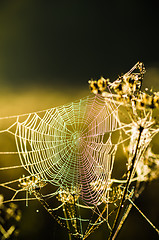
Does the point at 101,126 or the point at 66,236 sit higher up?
the point at 101,126

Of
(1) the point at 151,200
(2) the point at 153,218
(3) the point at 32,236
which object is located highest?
(1) the point at 151,200

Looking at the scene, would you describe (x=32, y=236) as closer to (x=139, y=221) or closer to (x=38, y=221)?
(x=38, y=221)

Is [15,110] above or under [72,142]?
above

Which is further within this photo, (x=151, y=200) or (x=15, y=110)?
(x=15, y=110)

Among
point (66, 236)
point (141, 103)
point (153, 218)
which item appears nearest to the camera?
point (141, 103)

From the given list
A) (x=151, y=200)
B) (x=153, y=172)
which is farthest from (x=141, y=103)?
(x=151, y=200)

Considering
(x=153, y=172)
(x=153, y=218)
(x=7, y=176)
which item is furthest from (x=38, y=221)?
(x=153, y=172)

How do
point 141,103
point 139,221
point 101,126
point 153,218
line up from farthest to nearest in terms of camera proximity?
point 139,221 < point 153,218 < point 101,126 < point 141,103

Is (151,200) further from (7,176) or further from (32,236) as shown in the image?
(7,176)

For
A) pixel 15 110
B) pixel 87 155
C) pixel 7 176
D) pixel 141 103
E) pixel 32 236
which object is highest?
pixel 15 110
